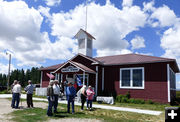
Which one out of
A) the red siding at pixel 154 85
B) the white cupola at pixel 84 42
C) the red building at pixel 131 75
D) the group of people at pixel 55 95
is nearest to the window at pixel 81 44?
the white cupola at pixel 84 42

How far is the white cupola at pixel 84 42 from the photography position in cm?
1969

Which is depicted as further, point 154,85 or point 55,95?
point 154,85

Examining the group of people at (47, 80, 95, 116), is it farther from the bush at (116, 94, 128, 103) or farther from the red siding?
the red siding

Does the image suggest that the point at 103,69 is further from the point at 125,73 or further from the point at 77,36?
the point at 77,36

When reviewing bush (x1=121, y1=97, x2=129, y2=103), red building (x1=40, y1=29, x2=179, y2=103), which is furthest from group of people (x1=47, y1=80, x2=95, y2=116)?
bush (x1=121, y1=97, x2=129, y2=103)

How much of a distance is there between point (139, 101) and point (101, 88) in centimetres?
441

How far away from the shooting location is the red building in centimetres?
1438

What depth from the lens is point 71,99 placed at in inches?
354

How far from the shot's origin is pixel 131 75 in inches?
624

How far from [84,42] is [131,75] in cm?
713

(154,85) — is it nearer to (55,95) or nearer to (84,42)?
(84,42)

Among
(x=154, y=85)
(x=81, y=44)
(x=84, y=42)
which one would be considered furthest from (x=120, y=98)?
(x=81, y=44)

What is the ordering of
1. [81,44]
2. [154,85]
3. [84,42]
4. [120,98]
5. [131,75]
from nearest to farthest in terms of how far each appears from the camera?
[154,85] < [120,98] < [131,75] < [84,42] < [81,44]

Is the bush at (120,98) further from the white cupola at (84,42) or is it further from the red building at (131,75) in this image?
the white cupola at (84,42)
